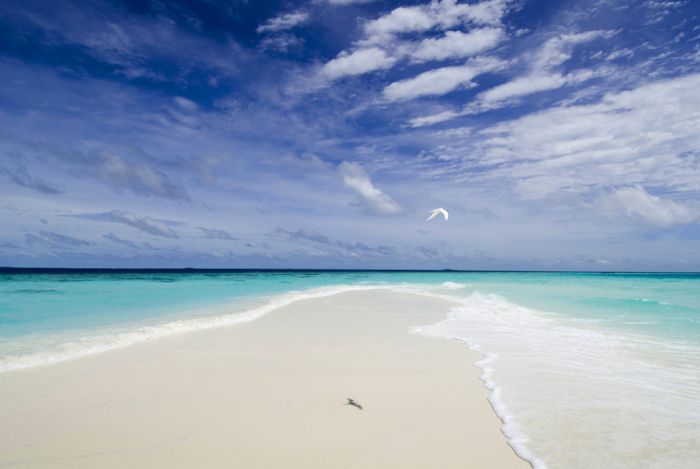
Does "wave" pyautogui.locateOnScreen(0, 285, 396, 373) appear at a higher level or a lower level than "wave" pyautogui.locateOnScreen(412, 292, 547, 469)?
higher

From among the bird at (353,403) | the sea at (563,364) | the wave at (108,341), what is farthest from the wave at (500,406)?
the wave at (108,341)

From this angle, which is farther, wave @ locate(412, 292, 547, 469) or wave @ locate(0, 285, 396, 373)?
wave @ locate(0, 285, 396, 373)

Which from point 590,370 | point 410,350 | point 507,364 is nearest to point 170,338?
point 410,350

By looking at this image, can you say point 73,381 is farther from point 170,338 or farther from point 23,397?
point 170,338

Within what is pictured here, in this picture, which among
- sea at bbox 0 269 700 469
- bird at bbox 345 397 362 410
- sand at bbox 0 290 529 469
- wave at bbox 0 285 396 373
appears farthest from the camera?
wave at bbox 0 285 396 373

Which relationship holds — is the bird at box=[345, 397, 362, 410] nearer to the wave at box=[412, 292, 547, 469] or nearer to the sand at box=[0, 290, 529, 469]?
the sand at box=[0, 290, 529, 469]

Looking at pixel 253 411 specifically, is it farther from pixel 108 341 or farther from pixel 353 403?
pixel 108 341

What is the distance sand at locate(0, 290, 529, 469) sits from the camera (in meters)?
3.84

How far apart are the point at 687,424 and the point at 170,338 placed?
32.2ft

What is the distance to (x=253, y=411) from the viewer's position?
196 inches

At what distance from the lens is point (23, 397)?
17.5 ft

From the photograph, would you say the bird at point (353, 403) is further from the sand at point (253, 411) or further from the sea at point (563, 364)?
the sea at point (563, 364)

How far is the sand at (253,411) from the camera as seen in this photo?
3836mm

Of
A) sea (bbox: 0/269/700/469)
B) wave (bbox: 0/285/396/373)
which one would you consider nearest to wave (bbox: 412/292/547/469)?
sea (bbox: 0/269/700/469)
